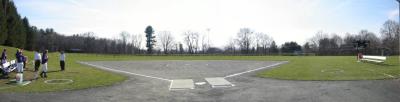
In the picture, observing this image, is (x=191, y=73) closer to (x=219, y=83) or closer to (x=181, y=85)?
(x=219, y=83)

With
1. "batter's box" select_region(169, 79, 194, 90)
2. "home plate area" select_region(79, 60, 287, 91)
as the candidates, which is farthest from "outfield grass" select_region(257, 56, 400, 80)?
"batter's box" select_region(169, 79, 194, 90)

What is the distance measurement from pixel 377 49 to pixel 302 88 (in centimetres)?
8847

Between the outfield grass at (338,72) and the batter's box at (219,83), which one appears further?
the outfield grass at (338,72)

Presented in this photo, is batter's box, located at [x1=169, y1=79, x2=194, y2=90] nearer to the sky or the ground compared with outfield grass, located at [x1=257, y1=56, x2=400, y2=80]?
nearer to the ground

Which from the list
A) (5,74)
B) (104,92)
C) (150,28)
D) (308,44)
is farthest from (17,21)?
(308,44)

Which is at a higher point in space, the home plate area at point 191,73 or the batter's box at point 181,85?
the home plate area at point 191,73

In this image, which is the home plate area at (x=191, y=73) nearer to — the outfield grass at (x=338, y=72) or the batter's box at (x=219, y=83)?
the batter's box at (x=219, y=83)

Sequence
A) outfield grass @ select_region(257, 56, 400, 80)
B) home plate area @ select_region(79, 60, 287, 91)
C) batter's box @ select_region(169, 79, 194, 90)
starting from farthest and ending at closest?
outfield grass @ select_region(257, 56, 400, 80)
home plate area @ select_region(79, 60, 287, 91)
batter's box @ select_region(169, 79, 194, 90)

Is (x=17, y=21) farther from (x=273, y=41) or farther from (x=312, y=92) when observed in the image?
(x=273, y=41)

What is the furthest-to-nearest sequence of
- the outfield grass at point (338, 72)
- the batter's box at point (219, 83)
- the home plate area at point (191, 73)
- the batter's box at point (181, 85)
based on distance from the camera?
the outfield grass at point (338, 72) → the home plate area at point (191, 73) → the batter's box at point (219, 83) → the batter's box at point (181, 85)

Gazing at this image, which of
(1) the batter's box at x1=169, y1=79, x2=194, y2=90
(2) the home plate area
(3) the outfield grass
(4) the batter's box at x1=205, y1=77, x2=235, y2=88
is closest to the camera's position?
(1) the batter's box at x1=169, y1=79, x2=194, y2=90

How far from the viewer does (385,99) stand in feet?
34.5

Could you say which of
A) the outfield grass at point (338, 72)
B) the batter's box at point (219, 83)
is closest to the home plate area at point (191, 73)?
the batter's box at point (219, 83)

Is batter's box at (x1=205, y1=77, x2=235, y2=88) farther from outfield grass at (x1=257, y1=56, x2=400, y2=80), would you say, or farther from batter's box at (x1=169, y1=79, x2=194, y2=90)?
outfield grass at (x1=257, y1=56, x2=400, y2=80)
